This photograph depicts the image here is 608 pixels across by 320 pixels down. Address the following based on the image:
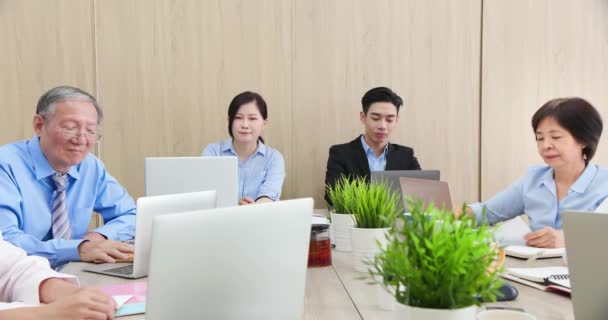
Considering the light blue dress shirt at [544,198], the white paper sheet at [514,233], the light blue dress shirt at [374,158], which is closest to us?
the white paper sheet at [514,233]

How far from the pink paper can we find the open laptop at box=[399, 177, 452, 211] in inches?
38.7

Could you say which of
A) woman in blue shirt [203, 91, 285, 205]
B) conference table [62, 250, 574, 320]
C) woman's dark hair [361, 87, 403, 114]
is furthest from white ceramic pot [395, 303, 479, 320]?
woman's dark hair [361, 87, 403, 114]

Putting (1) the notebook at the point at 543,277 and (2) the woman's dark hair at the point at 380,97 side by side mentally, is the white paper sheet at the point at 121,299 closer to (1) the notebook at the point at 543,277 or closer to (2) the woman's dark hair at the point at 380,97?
(1) the notebook at the point at 543,277

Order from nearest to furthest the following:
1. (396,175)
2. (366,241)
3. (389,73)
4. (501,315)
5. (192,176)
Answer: (501,315) → (366,241) → (192,176) → (396,175) → (389,73)

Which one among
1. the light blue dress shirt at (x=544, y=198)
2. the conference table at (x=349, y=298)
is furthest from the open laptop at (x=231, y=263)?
the light blue dress shirt at (x=544, y=198)

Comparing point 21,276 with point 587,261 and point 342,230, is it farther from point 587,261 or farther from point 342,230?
point 587,261

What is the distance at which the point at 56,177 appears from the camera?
90.6 inches

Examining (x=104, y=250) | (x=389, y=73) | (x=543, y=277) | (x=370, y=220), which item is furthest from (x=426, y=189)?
(x=389, y=73)

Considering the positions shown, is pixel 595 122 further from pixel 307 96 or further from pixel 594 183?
pixel 307 96

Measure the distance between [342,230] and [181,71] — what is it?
2.52 meters

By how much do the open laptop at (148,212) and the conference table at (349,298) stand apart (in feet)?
0.18

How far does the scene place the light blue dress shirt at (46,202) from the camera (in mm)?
1997

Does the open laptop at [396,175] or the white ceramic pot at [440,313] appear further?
the open laptop at [396,175]

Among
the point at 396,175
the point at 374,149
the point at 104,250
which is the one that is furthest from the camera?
the point at 374,149
